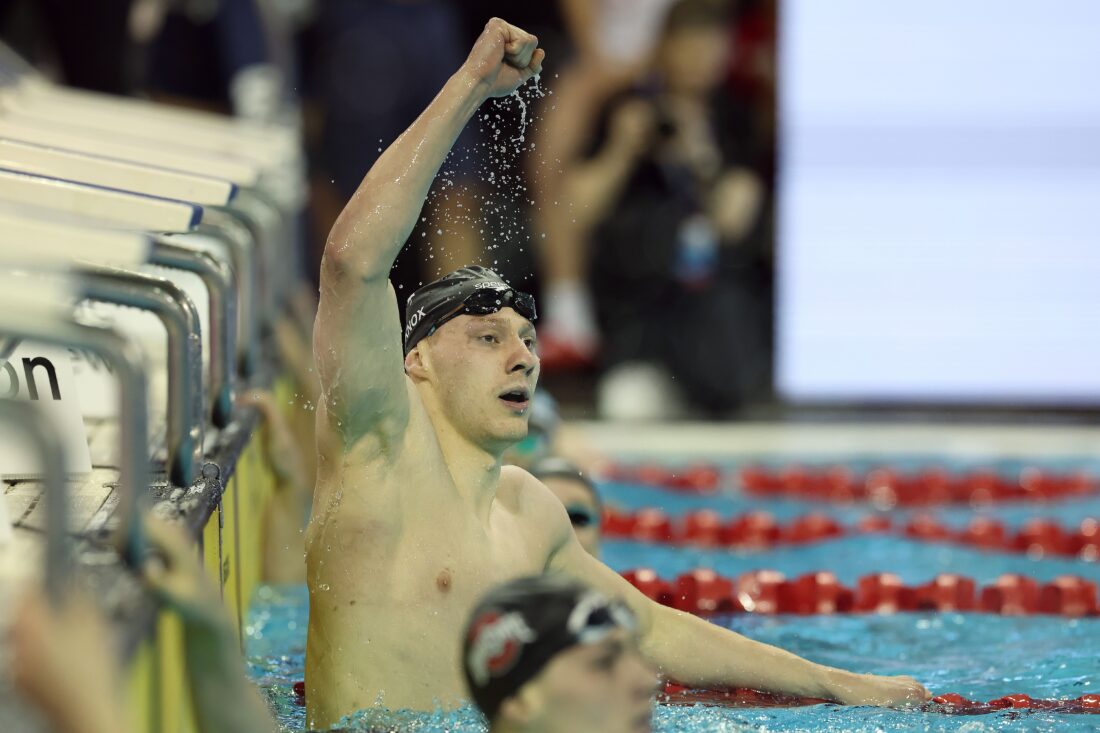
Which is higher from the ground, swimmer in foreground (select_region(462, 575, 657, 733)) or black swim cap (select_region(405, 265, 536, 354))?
black swim cap (select_region(405, 265, 536, 354))

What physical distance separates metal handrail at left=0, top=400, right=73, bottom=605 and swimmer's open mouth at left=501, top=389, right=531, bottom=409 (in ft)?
3.07

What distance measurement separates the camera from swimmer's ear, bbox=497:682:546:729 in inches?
75.2

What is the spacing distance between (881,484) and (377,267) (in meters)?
4.08

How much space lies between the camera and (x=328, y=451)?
2525mm

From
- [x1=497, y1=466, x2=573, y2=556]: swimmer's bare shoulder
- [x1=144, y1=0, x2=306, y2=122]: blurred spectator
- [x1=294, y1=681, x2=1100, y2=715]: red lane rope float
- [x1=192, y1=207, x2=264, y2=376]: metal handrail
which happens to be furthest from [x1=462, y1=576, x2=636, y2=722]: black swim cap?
[x1=144, y1=0, x2=306, y2=122]: blurred spectator

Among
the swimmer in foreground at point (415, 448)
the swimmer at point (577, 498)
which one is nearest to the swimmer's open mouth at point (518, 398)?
the swimmer in foreground at point (415, 448)

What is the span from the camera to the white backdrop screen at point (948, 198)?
8047 mm

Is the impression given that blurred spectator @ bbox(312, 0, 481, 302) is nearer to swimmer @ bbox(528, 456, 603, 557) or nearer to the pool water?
the pool water

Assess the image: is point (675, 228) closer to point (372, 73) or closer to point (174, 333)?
point (372, 73)

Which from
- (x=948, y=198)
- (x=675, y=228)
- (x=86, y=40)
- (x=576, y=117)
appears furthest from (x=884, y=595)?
(x=86, y=40)

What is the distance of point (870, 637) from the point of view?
387cm

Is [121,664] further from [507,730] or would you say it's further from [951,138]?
[951,138]

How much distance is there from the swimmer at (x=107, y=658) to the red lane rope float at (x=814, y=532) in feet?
10.8

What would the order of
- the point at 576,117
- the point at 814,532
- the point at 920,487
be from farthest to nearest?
1. the point at 576,117
2. the point at 920,487
3. the point at 814,532
